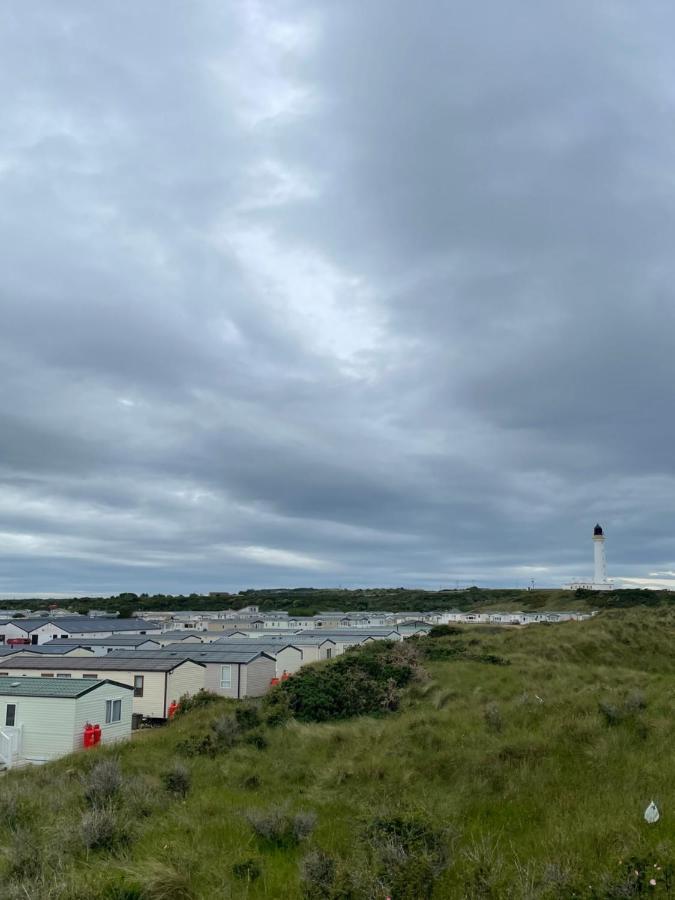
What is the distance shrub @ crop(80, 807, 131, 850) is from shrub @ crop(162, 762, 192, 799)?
4145 millimetres

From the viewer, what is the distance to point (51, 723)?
27.5 meters

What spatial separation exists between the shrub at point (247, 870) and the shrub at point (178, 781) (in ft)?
19.1

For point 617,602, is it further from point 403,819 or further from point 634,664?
point 403,819

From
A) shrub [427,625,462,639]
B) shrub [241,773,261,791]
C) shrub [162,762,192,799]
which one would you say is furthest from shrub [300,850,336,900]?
shrub [427,625,462,639]

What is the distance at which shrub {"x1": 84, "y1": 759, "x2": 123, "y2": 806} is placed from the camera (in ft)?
38.5

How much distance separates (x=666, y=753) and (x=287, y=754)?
36.1ft

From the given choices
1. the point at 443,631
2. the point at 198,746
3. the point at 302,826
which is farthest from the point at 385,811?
the point at 443,631

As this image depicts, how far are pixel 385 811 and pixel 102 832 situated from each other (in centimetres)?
404

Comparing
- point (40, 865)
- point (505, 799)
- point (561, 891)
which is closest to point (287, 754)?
point (505, 799)

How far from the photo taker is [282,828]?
9.96 meters

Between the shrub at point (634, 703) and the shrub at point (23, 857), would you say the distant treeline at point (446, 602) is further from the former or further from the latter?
the shrub at point (23, 857)

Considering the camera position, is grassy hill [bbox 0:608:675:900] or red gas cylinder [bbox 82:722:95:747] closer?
grassy hill [bbox 0:608:675:900]

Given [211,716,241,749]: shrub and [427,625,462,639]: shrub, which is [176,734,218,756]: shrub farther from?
[427,625,462,639]: shrub

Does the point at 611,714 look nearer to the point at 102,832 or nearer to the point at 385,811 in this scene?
the point at 385,811
